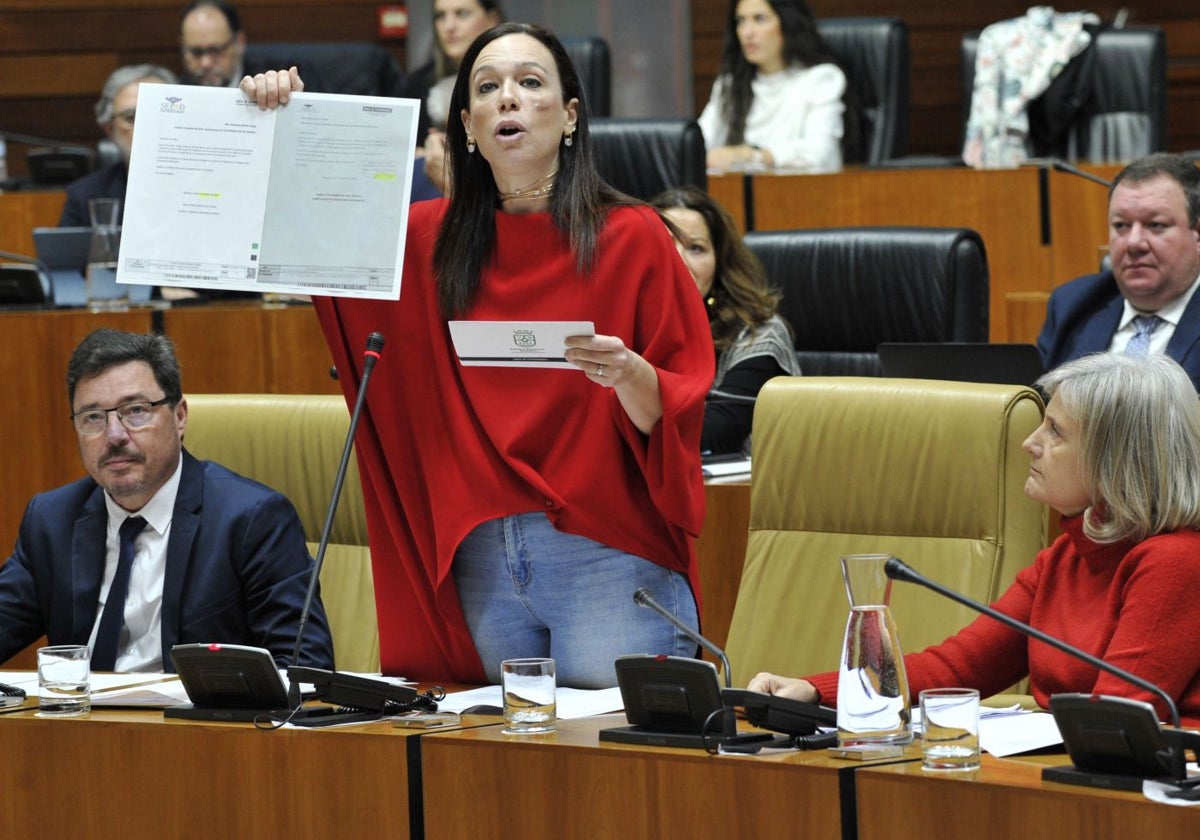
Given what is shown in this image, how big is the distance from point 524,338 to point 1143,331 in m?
2.06

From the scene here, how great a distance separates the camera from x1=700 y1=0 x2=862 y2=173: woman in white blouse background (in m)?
5.95

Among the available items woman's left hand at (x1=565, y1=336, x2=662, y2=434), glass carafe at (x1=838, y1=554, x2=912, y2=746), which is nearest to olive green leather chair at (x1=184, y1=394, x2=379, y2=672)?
woman's left hand at (x1=565, y1=336, x2=662, y2=434)

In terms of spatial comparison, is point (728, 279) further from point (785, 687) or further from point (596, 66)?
point (596, 66)

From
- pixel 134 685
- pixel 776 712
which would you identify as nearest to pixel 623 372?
pixel 776 712

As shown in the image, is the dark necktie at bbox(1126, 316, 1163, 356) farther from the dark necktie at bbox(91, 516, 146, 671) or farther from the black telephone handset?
the black telephone handset

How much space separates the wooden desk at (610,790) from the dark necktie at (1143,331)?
2.08 meters

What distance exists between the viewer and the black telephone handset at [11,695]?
2332mm

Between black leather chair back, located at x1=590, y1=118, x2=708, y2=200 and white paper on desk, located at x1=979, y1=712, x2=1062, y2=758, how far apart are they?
9.73 ft

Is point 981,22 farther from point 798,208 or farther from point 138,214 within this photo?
point 138,214

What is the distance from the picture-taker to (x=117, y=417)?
281 cm

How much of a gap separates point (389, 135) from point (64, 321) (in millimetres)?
1817

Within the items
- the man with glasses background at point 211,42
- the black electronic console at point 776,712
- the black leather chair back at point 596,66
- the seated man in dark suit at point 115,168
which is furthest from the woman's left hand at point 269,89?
the black leather chair back at point 596,66

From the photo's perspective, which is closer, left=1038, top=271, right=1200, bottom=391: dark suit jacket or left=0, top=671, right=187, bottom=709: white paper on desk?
left=0, top=671, right=187, bottom=709: white paper on desk

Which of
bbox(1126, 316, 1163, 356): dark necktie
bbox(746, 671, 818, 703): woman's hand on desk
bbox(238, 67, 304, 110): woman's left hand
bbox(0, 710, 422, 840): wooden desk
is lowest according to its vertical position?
bbox(0, 710, 422, 840): wooden desk
